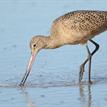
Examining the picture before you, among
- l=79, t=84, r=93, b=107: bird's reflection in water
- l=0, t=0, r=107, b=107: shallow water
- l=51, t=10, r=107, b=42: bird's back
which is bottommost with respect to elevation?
l=79, t=84, r=93, b=107: bird's reflection in water

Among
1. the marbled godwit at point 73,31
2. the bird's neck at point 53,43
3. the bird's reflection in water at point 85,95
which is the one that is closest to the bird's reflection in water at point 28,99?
the bird's reflection in water at point 85,95

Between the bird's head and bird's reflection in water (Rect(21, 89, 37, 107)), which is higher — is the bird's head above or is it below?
above

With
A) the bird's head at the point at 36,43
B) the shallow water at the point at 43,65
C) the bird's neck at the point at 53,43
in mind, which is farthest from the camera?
the bird's neck at the point at 53,43

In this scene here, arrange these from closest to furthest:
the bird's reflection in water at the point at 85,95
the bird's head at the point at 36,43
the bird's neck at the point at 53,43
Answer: the bird's reflection in water at the point at 85,95, the bird's head at the point at 36,43, the bird's neck at the point at 53,43

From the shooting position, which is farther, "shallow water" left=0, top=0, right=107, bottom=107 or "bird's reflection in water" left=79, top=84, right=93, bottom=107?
"shallow water" left=0, top=0, right=107, bottom=107

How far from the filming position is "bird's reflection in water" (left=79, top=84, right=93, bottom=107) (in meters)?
8.28

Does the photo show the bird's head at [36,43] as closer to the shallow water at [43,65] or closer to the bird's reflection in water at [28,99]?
the shallow water at [43,65]

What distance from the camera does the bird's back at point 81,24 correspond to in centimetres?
1038

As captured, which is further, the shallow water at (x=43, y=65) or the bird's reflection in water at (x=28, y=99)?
the shallow water at (x=43, y=65)

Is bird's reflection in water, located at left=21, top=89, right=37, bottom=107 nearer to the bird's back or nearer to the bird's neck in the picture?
the bird's neck

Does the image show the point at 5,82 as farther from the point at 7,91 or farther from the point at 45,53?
the point at 45,53

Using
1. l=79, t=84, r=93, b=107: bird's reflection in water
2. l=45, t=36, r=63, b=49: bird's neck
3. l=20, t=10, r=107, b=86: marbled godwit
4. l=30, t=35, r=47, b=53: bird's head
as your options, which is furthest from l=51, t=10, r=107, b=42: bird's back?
l=79, t=84, r=93, b=107: bird's reflection in water

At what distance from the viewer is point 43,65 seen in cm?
1076

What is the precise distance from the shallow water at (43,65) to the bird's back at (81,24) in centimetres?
61
